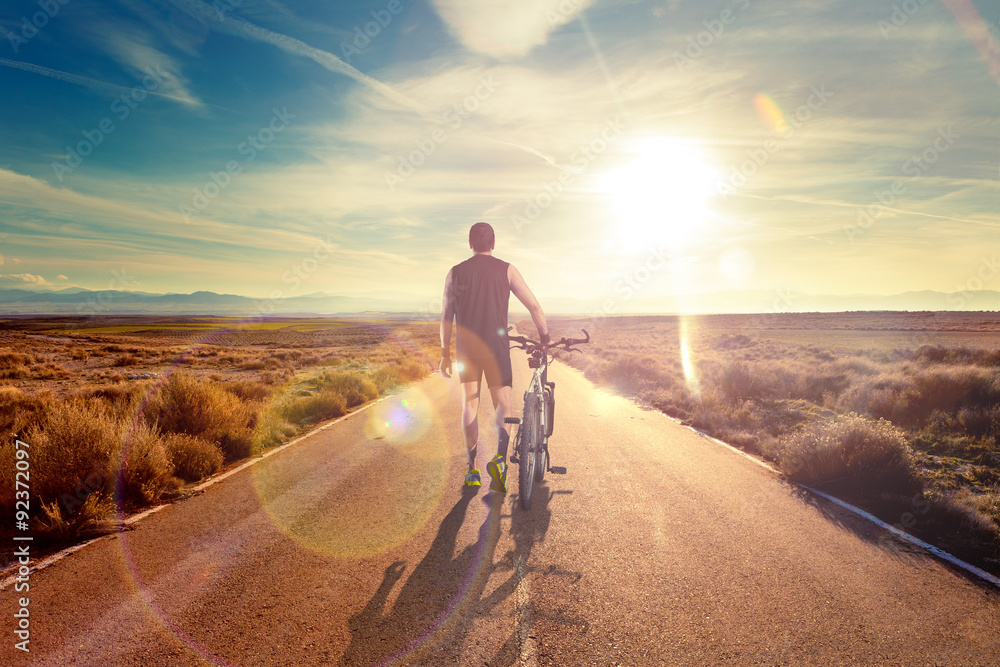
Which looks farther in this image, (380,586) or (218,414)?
(218,414)

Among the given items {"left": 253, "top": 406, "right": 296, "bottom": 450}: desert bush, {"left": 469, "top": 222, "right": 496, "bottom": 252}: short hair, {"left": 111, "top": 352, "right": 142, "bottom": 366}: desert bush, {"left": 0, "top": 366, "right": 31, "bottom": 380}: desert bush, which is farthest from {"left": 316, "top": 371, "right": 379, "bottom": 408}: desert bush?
{"left": 111, "top": 352, "right": 142, "bottom": 366}: desert bush

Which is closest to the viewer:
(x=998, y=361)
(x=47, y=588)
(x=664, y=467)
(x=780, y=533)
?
(x=47, y=588)

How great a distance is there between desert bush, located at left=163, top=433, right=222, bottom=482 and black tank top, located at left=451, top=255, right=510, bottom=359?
418cm

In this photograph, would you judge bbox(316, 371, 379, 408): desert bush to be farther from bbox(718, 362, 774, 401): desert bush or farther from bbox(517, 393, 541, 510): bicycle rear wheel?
bbox(718, 362, 774, 401): desert bush

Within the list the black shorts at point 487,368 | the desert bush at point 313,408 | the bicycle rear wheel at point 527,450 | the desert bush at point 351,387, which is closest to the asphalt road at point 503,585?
the bicycle rear wheel at point 527,450

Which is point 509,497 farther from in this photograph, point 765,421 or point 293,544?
point 765,421

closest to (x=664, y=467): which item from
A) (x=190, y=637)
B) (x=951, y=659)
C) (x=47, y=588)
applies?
(x=951, y=659)

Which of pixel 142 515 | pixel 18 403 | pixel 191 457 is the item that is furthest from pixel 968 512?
pixel 18 403

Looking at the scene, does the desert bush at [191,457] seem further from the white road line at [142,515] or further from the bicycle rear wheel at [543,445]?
the bicycle rear wheel at [543,445]

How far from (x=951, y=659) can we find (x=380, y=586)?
3552mm

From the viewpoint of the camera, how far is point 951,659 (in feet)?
8.62

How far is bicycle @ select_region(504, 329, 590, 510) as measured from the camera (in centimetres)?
481

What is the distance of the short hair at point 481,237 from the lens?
5023 mm

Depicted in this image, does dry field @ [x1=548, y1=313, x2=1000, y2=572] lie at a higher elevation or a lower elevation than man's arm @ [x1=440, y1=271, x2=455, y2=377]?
lower
